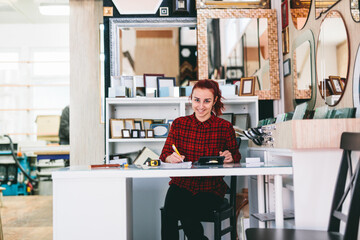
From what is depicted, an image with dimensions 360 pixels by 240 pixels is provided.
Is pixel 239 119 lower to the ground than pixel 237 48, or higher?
lower

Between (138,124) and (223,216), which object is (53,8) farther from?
(223,216)

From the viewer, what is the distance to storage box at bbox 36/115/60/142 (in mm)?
7453

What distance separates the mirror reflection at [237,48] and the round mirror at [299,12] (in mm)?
424

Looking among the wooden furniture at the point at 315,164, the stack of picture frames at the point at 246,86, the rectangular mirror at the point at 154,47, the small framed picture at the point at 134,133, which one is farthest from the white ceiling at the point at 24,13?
the wooden furniture at the point at 315,164

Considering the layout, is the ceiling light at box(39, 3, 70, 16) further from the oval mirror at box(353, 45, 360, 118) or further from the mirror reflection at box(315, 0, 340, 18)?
the oval mirror at box(353, 45, 360, 118)

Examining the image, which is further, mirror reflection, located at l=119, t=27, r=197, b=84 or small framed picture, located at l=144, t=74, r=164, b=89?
mirror reflection, located at l=119, t=27, r=197, b=84

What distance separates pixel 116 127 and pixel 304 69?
68.8 inches

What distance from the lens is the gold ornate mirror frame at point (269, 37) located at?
371 centimetres

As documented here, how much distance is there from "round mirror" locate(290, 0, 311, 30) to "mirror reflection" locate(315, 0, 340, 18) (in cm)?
19

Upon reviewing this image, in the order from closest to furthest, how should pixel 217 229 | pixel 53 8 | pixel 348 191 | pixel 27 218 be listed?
pixel 348 191, pixel 217 229, pixel 27 218, pixel 53 8

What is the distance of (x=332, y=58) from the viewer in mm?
2582

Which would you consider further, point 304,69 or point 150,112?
point 150,112

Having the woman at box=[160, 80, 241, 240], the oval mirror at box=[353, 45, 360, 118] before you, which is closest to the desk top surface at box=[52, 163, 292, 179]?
the woman at box=[160, 80, 241, 240]

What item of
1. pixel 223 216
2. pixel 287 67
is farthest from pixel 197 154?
pixel 287 67
